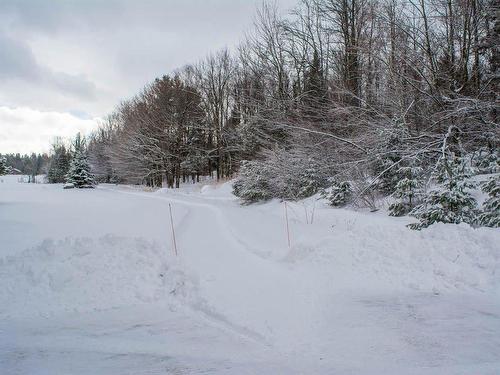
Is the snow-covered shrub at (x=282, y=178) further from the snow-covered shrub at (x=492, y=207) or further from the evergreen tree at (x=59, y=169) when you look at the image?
the evergreen tree at (x=59, y=169)

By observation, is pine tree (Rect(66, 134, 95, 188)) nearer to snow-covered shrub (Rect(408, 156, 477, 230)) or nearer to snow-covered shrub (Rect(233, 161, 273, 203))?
snow-covered shrub (Rect(233, 161, 273, 203))

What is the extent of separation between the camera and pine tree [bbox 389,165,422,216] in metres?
11.5

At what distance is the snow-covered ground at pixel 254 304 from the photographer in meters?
3.89

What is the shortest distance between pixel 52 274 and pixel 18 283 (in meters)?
0.51

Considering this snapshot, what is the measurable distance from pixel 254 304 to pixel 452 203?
247 inches

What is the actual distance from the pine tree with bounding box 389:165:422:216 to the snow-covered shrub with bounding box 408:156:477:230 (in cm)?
220

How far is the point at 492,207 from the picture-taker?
27.8 feet

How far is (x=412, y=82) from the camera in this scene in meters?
14.0

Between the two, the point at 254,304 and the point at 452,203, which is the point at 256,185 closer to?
the point at 452,203

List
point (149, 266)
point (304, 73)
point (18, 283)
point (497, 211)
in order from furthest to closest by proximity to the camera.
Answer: point (304, 73), point (497, 211), point (149, 266), point (18, 283)

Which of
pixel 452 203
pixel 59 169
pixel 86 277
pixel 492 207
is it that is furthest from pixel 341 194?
pixel 59 169

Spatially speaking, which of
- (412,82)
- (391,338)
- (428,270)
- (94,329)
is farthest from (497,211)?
(94,329)

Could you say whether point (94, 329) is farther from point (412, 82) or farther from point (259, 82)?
point (259, 82)

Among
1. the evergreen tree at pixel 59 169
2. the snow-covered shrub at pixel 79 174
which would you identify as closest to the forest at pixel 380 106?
the snow-covered shrub at pixel 79 174
